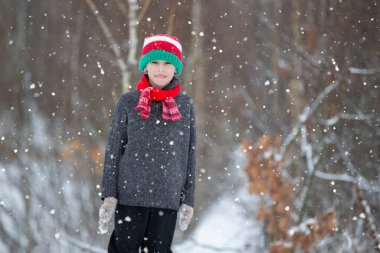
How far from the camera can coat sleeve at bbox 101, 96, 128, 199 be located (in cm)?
249

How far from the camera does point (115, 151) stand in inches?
99.6

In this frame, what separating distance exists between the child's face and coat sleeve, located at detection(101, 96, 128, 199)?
178mm

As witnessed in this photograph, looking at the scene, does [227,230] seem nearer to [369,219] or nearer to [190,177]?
[369,219]

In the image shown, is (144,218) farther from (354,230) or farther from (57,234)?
(354,230)

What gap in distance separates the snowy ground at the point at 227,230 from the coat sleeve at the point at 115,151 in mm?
3081

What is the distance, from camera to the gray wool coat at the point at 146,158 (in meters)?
2.49

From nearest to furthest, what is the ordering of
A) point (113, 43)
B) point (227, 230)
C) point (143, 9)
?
point (113, 43) → point (143, 9) → point (227, 230)

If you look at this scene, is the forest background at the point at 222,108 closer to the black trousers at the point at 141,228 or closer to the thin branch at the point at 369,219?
the thin branch at the point at 369,219

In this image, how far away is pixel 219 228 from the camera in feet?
19.4

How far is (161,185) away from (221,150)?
156 inches

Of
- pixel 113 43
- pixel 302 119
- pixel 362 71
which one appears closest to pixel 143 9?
pixel 113 43

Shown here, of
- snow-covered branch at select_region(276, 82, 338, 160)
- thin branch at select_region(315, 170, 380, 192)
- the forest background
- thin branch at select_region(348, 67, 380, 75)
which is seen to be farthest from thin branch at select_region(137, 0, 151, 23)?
thin branch at select_region(315, 170, 380, 192)

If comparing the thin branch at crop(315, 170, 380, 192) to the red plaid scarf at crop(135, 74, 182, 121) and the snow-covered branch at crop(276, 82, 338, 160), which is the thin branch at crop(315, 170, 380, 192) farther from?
the red plaid scarf at crop(135, 74, 182, 121)

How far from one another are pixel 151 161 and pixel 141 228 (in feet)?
1.04
